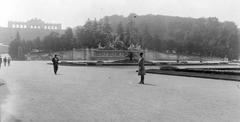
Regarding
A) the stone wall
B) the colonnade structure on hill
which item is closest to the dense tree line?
the stone wall

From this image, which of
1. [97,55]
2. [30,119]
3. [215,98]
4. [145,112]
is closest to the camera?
[30,119]

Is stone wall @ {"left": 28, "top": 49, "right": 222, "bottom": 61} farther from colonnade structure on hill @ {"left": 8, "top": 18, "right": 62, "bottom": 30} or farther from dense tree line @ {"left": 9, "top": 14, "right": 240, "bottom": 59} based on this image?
colonnade structure on hill @ {"left": 8, "top": 18, "right": 62, "bottom": 30}

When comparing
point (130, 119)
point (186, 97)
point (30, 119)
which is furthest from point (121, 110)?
point (186, 97)

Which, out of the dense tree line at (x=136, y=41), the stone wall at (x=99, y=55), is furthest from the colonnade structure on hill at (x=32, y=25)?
the stone wall at (x=99, y=55)

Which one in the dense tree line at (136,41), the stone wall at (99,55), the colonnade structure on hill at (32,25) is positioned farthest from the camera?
the colonnade structure on hill at (32,25)

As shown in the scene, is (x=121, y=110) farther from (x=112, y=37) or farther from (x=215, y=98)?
(x=112, y=37)

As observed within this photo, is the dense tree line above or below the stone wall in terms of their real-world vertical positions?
above

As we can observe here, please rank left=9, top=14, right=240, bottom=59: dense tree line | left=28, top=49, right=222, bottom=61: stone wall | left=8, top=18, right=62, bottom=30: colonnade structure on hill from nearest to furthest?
left=28, top=49, right=222, bottom=61: stone wall < left=9, top=14, right=240, bottom=59: dense tree line < left=8, top=18, right=62, bottom=30: colonnade structure on hill

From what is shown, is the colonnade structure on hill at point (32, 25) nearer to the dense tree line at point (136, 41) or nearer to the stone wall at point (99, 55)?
the dense tree line at point (136, 41)

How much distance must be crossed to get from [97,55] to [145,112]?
67675mm

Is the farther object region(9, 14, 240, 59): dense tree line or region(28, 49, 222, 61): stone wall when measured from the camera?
region(9, 14, 240, 59): dense tree line

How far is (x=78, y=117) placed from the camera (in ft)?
23.9

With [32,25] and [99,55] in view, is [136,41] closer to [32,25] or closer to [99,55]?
[99,55]

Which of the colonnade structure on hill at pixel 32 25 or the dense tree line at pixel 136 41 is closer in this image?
the dense tree line at pixel 136 41
